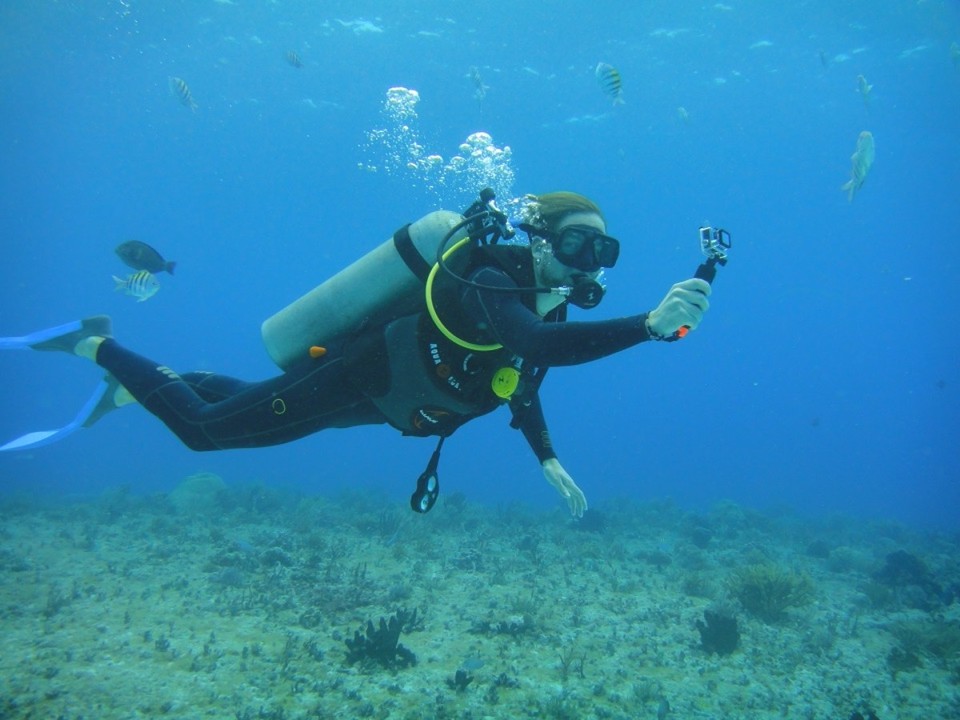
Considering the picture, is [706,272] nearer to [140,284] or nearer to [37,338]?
[37,338]

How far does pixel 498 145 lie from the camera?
46594 mm

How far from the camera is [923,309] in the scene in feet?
294

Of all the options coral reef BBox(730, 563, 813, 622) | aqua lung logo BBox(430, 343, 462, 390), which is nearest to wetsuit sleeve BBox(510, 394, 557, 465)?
A: aqua lung logo BBox(430, 343, 462, 390)

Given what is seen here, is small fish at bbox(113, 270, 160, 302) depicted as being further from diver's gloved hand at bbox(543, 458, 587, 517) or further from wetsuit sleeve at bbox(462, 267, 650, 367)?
wetsuit sleeve at bbox(462, 267, 650, 367)

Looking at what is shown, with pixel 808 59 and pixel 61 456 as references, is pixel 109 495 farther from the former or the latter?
pixel 61 456

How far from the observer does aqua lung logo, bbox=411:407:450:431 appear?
404 centimetres

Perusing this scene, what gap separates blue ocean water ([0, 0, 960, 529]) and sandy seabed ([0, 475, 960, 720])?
942 cm

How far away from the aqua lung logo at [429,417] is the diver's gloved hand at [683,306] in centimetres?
213

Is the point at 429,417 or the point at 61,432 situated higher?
the point at 429,417

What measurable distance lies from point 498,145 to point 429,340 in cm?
4686

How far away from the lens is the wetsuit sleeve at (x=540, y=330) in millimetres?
2520

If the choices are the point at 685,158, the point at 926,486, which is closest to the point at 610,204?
the point at 685,158

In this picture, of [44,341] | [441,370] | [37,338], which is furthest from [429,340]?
[37,338]

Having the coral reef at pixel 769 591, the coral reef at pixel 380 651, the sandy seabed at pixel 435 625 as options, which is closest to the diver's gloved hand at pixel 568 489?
the sandy seabed at pixel 435 625
